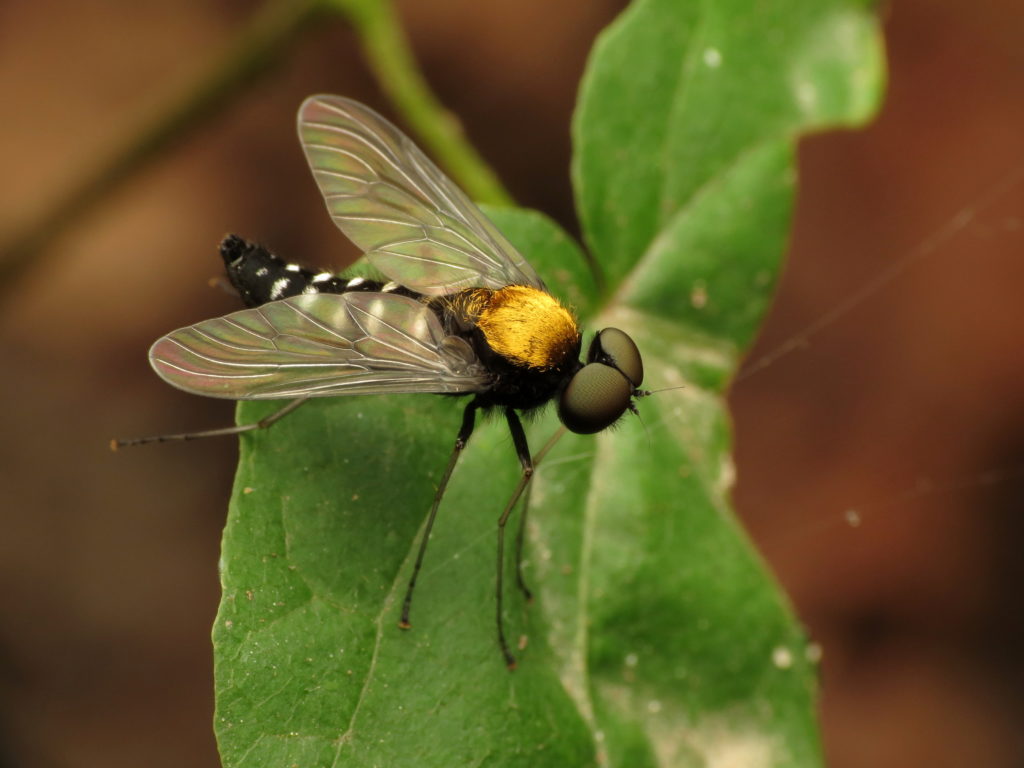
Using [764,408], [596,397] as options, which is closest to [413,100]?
[596,397]

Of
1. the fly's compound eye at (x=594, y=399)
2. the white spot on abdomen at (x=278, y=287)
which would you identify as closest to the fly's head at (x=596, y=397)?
the fly's compound eye at (x=594, y=399)

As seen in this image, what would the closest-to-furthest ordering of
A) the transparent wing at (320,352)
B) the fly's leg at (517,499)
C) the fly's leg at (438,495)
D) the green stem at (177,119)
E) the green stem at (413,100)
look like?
the transparent wing at (320,352) → the fly's leg at (438,495) → the fly's leg at (517,499) → the green stem at (413,100) → the green stem at (177,119)

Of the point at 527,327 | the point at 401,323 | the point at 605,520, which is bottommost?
the point at 605,520

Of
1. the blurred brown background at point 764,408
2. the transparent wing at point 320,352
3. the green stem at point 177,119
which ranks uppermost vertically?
the green stem at point 177,119

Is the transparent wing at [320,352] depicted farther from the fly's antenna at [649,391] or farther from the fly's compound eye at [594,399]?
the fly's antenna at [649,391]

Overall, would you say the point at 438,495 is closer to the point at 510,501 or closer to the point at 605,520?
the point at 510,501

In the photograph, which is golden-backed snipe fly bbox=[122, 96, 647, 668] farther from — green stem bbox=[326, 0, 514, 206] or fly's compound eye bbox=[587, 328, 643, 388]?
green stem bbox=[326, 0, 514, 206]

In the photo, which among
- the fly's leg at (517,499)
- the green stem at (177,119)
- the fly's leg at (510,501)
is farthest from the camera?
the green stem at (177,119)
